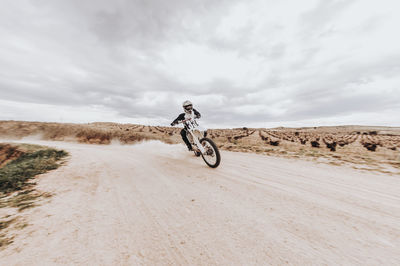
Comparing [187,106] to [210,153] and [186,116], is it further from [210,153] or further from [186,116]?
[210,153]

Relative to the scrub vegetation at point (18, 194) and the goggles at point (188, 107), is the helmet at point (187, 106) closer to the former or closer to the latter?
the goggles at point (188, 107)

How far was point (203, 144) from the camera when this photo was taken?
21.3 ft

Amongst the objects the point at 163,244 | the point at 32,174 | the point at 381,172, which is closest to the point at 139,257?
the point at 163,244

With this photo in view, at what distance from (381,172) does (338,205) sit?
3737 millimetres

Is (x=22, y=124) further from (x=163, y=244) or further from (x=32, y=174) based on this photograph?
(x=163, y=244)

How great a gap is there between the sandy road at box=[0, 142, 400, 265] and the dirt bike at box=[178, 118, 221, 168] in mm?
1648

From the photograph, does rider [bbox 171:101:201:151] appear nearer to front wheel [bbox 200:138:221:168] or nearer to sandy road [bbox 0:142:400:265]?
front wheel [bbox 200:138:221:168]

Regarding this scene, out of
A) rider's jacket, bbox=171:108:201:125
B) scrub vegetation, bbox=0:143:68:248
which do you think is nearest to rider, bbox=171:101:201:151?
rider's jacket, bbox=171:108:201:125

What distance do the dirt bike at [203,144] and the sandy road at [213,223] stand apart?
165cm

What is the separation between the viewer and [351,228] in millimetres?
2172

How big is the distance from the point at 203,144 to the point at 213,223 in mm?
4256

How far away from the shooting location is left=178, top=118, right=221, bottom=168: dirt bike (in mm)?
5728

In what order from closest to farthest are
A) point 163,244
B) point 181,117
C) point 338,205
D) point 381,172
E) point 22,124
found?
point 163,244 < point 338,205 < point 381,172 < point 181,117 < point 22,124

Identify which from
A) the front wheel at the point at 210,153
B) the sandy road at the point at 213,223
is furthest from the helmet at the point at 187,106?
the sandy road at the point at 213,223
